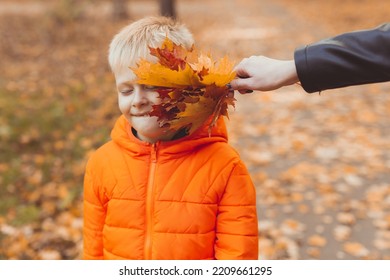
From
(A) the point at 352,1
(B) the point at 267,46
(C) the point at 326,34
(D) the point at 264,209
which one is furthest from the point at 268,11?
(D) the point at 264,209

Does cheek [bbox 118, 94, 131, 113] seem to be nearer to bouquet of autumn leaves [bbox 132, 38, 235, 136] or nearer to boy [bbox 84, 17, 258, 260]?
boy [bbox 84, 17, 258, 260]

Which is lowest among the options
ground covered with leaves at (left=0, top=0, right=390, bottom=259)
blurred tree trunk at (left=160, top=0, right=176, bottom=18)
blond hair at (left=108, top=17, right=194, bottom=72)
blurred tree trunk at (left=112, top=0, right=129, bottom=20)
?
ground covered with leaves at (left=0, top=0, right=390, bottom=259)

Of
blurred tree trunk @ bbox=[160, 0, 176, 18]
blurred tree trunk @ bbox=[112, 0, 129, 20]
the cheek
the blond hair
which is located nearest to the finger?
the blond hair

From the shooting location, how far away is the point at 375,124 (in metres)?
6.82

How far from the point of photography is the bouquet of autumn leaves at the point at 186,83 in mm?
1738

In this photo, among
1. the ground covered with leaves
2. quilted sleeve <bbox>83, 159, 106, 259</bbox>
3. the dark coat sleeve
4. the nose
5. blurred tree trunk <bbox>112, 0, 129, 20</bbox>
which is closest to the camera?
the dark coat sleeve

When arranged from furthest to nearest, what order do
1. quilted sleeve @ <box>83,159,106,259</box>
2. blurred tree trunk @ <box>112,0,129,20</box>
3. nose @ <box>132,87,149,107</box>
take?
1. blurred tree trunk @ <box>112,0,129,20</box>
2. quilted sleeve @ <box>83,159,106,259</box>
3. nose @ <box>132,87,149,107</box>

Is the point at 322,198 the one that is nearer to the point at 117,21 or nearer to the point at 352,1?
the point at 117,21

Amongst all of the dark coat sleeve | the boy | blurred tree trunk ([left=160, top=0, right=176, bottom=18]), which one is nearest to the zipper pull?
the boy

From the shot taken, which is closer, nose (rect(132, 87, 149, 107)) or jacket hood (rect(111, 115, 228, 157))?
nose (rect(132, 87, 149, 107))

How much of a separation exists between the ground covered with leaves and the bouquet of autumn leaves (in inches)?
6.8

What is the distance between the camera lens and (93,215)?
2.19m

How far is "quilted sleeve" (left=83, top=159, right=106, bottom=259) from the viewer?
2165 millimetres

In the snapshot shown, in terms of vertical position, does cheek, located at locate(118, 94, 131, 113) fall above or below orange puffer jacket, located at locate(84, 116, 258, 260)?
above
